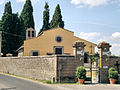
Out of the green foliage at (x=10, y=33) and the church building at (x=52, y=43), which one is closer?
the church building at (x=52, y=43)

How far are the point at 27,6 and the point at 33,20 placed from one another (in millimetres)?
5210

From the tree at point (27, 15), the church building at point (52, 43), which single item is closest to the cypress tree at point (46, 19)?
the tree at point (27, 15)

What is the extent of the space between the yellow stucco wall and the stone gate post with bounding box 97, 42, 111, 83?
55.3 ft

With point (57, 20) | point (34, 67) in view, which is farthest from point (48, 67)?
point (57, 20)

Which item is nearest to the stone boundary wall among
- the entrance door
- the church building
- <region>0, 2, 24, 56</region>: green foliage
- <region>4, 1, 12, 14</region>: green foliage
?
the church building

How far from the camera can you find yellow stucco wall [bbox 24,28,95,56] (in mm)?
34281

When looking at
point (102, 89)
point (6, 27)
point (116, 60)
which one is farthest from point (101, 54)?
point (6, 27)

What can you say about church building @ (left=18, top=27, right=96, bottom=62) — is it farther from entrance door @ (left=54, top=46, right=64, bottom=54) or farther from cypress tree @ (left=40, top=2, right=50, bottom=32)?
cypress tree @ (left=40, top=2, right=50, bottom=32)

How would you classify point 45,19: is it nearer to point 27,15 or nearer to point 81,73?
point 27,15

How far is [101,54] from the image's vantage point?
62.0 feet

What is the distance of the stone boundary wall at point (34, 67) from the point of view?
63.5 ft

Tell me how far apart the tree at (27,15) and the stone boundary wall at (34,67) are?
29.7m

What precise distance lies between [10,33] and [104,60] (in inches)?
1392

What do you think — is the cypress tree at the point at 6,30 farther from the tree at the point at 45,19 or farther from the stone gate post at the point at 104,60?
the stone gate post at the point at 104,60
